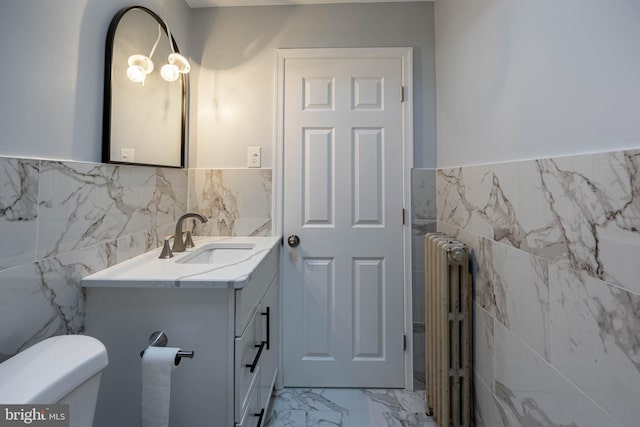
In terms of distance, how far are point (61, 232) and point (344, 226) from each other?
126 centimetres

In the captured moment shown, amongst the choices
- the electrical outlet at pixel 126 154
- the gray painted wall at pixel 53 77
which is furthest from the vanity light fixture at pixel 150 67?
the electrical outlet at pixel 126 154

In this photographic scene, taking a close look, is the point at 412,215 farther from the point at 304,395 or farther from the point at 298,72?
the point at 304,395

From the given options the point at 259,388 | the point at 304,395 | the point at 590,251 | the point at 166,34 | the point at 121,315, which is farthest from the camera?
the point at 304,395

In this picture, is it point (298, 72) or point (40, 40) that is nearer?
point (40, 40)

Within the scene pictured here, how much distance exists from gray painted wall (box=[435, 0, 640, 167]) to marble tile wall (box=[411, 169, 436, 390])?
261 millimetres

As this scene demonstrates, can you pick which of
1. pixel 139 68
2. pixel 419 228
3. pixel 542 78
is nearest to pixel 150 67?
pixel 139 68

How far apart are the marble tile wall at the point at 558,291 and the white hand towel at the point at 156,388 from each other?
1.08 metres

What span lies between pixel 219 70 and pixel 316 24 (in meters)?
0.66

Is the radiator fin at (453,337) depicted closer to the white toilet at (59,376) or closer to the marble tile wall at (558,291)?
the marble tile wall at (558,291)

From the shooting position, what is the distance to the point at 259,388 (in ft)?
3.84

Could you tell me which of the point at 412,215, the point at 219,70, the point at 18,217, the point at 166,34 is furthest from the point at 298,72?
the point at 18,217

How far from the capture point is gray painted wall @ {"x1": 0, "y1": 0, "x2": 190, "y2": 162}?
0.73 metres

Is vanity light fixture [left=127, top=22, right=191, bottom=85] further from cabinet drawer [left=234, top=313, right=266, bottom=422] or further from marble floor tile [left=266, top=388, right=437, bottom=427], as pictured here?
marble floor tile [left=266, top=388, right=437, bottom=427]

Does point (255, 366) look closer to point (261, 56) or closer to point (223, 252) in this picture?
point (223, 252)
